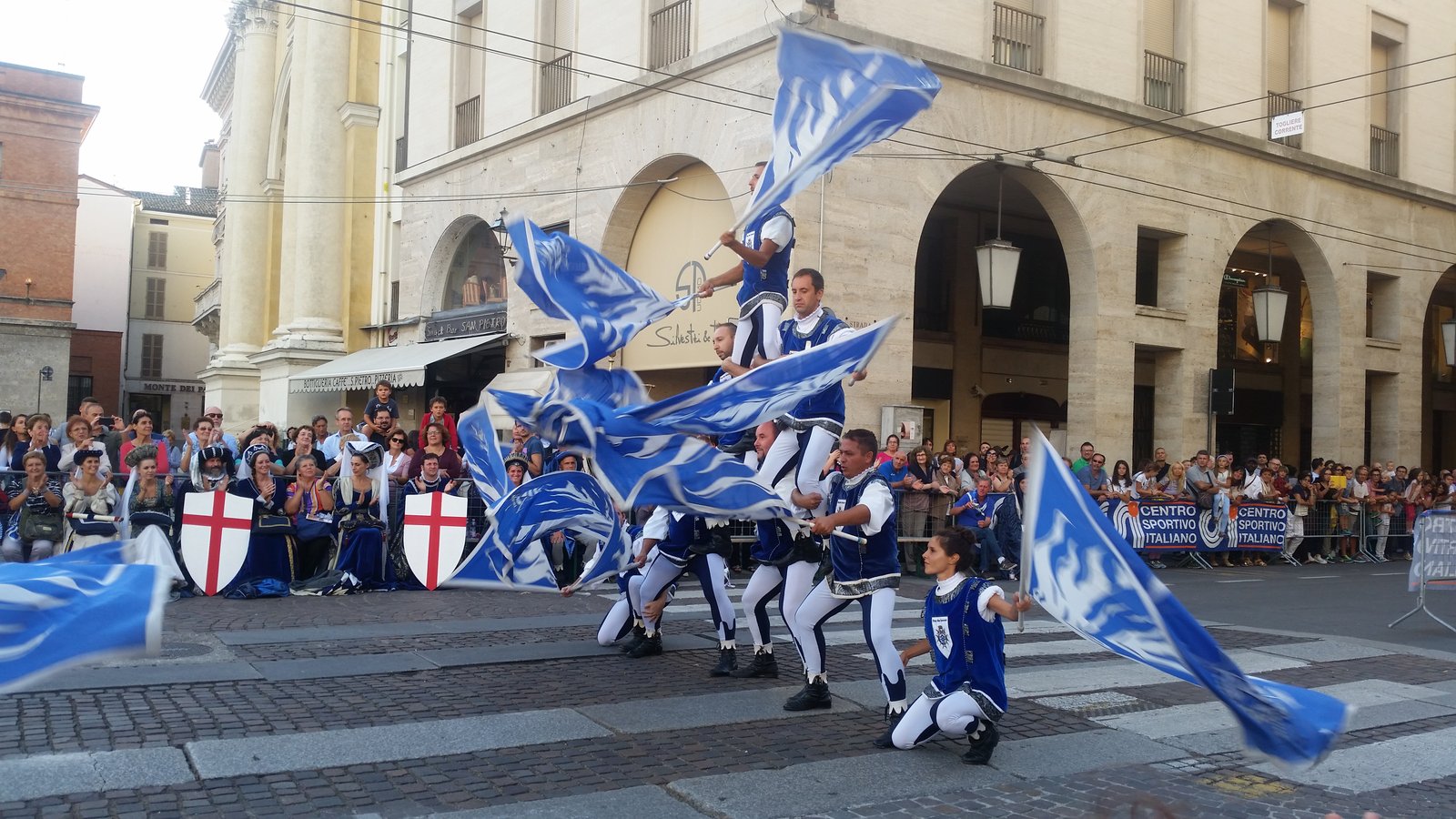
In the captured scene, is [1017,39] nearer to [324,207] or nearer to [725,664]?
[725,664]

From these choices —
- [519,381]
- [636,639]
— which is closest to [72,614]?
[636,639]

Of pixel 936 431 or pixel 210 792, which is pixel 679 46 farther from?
pixel 210 792

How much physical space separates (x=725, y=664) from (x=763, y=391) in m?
2.43

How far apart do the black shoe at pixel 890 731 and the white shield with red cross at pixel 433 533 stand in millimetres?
6127

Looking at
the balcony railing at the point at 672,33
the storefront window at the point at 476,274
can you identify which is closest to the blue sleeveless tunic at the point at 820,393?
the balcony railing at the point at 672,33

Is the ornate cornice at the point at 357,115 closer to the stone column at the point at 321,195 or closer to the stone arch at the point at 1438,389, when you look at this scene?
the stone column at the point at 321,195

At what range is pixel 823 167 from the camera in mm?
6355

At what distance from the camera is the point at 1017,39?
19141 mm

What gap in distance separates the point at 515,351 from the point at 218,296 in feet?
82.0

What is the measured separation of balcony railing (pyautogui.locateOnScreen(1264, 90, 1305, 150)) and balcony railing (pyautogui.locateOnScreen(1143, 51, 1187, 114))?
8.30ft

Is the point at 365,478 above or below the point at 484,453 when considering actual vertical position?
below

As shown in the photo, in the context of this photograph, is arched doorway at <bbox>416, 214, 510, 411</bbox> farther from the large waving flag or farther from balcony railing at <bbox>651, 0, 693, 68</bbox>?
the large waving flag

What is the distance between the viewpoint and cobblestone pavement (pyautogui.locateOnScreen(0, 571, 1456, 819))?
207 inches

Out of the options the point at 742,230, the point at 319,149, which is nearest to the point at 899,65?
the point at 742,230
